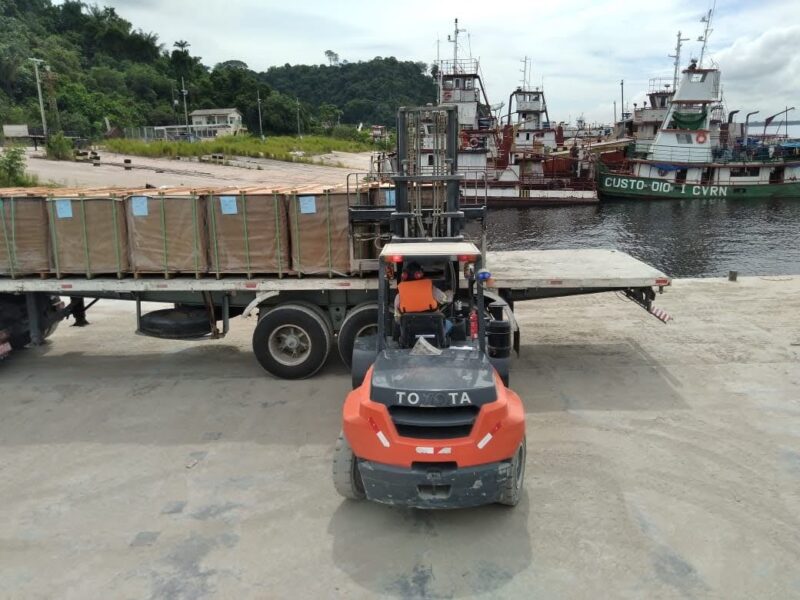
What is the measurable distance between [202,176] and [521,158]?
23498mm

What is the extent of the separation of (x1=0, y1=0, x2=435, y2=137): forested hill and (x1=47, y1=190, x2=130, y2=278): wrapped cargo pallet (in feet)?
197

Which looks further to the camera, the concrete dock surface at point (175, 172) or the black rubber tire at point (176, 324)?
the concrete dock surface at point (175, 172)

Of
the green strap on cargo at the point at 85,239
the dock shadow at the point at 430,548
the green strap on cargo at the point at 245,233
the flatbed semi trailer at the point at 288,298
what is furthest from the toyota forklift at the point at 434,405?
the green strap on cargo at the point at 85,239

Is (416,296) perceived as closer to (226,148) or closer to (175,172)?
(175,172)

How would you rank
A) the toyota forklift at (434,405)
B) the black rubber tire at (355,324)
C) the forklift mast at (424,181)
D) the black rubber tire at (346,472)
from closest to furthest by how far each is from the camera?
the toyota forklift at (434,405)
the black rubber tire at (346,472)
the forklift mast at (424,181)
the black rubber tire at (355,324)

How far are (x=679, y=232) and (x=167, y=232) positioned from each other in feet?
105

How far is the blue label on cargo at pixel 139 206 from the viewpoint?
882 centimetres

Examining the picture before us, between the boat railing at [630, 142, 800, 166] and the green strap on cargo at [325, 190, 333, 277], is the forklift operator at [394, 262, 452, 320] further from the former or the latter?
the boat railing at [630, 142, 800, 166]

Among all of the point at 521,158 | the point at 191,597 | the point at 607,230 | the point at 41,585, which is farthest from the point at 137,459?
the point at 521,158

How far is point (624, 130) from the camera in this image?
60.7 m

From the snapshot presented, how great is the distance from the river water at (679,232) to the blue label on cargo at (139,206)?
68.7ft

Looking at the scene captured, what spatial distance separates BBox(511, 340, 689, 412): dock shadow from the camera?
805cm

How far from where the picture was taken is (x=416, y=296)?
5.93m

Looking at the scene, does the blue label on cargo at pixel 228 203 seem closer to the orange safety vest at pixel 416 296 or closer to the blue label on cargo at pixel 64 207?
the blue label on cargo at pixel 64 207
